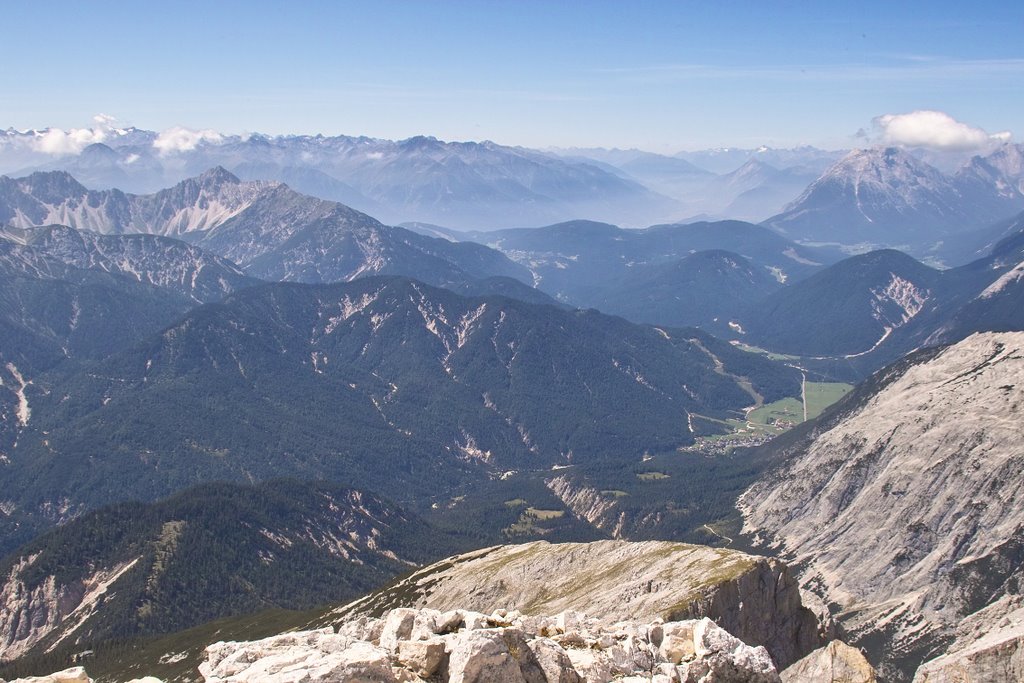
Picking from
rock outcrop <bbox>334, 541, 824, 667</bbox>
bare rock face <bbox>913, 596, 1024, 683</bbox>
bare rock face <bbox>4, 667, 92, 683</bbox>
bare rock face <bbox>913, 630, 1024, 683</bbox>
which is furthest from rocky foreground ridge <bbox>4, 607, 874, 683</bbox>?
rock outcrop <bbox>334, 541, 824, 667</bbox>

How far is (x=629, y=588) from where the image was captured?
125 m

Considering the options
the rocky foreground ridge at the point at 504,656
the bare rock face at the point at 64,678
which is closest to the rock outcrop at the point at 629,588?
the rocky foreground ridge at the point at 504,656

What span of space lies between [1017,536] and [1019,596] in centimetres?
2750

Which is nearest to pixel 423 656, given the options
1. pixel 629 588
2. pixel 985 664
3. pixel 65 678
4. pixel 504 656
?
pixel 504 656

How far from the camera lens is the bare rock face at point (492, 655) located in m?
40.8

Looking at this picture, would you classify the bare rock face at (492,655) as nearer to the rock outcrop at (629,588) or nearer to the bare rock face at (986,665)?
the bare rock face at (986,665)

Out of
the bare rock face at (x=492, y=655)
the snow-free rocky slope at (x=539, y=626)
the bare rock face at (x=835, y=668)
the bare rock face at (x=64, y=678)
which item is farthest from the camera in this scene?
the bare rock face at (x=835, y=668)

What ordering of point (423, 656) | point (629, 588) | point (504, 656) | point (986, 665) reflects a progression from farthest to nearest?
point (629, 588)
point (986, 665)
point (423, 656)
point (504, 656)

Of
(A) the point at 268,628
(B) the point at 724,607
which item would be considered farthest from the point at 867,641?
(A) the point at 268,628

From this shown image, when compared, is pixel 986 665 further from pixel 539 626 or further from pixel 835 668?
pixel 539 626

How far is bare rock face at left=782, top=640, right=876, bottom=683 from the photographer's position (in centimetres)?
5491

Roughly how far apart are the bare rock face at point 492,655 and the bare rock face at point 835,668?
898cm

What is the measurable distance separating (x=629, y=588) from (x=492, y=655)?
86335 millimetres

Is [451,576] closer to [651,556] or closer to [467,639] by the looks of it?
[651,556]
